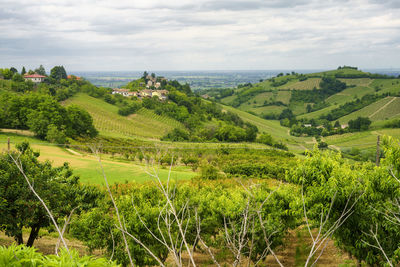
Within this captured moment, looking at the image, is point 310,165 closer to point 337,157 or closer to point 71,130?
point 337,157

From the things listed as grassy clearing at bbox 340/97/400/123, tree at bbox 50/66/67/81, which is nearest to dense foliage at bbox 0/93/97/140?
tree at bbox 50/66/67/81

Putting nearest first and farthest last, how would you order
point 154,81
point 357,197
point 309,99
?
point 357,197 < point 154,81 < point 309,99

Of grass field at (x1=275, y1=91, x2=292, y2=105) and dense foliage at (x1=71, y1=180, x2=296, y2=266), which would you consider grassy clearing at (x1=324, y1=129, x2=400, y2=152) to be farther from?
dense foliage at (x1=71, y1=180, x2=296, y2=266)

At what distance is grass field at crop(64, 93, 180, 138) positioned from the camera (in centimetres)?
8769

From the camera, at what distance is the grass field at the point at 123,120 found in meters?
87.7

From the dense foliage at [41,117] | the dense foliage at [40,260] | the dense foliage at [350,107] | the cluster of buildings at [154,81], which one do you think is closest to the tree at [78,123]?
the dense foliage at [41,117]

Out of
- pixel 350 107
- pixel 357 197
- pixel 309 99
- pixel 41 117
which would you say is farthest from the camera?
pixel 309 99

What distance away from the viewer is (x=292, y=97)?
188 meters

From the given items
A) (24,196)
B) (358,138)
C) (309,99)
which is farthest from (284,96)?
(24,196)

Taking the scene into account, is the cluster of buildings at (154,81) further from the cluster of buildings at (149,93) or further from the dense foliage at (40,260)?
the dense foliage at (40,260)

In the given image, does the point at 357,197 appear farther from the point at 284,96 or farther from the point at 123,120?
the point at 284,96

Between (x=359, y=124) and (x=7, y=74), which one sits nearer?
(x=7, y=74)

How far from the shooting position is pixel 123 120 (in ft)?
318

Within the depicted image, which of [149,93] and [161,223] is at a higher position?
[149,93]
